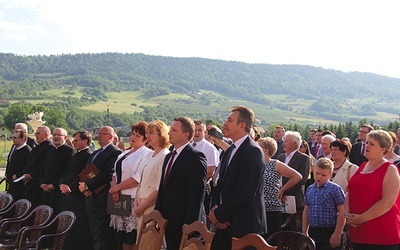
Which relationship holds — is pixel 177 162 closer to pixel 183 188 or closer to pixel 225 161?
pixel 183 188

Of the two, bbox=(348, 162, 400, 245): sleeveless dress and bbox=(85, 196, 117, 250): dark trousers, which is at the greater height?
bbox=(348, 162, 400, 245): sleeveless dress

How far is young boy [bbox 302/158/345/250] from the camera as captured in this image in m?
5.82

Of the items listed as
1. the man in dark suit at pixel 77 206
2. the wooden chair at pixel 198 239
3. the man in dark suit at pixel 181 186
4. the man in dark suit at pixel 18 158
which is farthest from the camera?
the man in dark suit at pixel 18 158

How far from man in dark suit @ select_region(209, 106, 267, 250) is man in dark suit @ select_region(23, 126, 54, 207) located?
4927 mm

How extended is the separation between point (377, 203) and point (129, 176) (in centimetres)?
311

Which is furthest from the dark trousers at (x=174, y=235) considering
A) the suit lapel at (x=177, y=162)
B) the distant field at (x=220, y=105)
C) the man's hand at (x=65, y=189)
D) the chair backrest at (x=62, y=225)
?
the distant field at (x=220, y=105)

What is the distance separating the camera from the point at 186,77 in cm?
15262

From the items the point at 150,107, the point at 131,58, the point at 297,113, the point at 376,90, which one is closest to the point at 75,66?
the point at 131,58

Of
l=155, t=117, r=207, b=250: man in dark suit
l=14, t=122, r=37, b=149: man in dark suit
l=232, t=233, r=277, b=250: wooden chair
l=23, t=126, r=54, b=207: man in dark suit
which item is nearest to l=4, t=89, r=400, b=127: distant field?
l=14, t=122, r=37, b=149: man in dark suit

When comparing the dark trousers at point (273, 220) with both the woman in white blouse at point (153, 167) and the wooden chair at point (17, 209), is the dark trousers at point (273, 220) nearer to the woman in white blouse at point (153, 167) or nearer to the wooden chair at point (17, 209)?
the woman in white blouse at point (153, 167)

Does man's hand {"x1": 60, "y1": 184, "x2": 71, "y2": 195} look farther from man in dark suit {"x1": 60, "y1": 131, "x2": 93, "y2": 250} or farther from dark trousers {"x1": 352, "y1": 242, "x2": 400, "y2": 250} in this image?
dark trousers {"x1": 352, "y1": 242, "x2": 400, "y2": 250}

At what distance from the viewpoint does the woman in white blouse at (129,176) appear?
22.5 feet

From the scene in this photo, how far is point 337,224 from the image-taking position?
5719mm

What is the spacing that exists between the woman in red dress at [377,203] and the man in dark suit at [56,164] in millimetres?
4946
